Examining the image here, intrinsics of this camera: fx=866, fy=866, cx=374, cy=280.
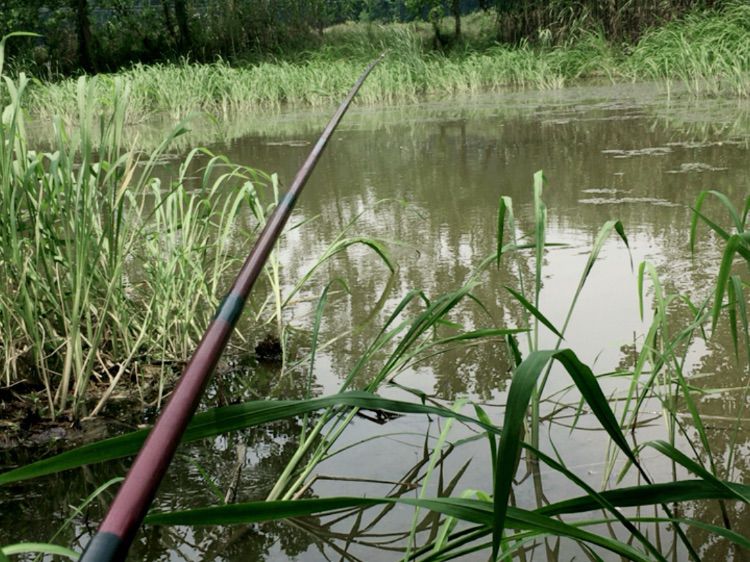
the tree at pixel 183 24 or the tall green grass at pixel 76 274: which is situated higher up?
the tree at pixel 183 24

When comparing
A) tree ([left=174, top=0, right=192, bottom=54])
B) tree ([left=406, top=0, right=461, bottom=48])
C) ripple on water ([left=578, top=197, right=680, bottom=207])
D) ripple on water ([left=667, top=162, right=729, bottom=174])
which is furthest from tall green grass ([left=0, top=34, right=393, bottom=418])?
tree ([left=174, top=0, right=192, bottom=54])

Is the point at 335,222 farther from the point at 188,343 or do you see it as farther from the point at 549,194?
the point at 188,343

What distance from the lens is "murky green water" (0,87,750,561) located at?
128 cm

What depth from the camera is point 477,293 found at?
2371 millimetres

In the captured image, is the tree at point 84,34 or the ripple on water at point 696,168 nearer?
the ripple on water at point 696,168

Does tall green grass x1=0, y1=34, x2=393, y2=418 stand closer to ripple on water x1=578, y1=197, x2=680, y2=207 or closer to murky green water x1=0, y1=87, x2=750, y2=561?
murky green water x1=0, y1=87, x2=750, y2=561

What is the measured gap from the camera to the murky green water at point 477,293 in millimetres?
1276

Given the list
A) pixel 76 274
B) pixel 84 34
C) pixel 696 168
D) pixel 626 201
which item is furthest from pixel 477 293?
pixel 84 34

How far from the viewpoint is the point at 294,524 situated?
4.06ft

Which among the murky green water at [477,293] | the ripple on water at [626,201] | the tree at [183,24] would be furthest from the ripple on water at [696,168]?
the tree at [183,24]

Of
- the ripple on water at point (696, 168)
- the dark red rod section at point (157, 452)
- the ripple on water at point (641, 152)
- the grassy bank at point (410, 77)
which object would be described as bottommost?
the ripple on water at point (696, 168)

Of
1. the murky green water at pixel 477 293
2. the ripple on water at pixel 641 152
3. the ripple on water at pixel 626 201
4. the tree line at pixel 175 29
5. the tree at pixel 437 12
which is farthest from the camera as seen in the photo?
the tree line at pixel 175 29

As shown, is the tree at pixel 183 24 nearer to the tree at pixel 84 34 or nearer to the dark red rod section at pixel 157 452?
the tree at pixel 84 34

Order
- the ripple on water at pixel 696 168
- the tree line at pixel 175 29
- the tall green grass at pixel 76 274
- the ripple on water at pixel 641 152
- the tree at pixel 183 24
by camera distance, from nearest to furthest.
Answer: the tall green grass at pixel 76 274, the ripple on water at pixel 696 168, the ripple on water at pixel 641 152, the tree line at pixel 175 29, the tree at pixel 183 24
